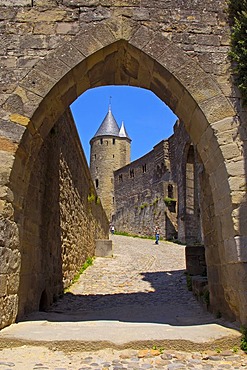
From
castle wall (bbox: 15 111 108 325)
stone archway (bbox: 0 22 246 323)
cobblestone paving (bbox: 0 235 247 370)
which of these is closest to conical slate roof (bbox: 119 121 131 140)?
cobblestone paving (bbox: 0 235 247 370)

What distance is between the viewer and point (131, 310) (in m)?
5.59

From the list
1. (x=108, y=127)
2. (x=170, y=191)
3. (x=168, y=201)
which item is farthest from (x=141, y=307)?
(x=108, y=127)

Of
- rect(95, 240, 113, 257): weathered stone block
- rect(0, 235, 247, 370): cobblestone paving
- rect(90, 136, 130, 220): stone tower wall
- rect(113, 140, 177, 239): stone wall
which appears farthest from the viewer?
rect(90, 136, 130, 220): stone tower wall

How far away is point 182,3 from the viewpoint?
14.1ft

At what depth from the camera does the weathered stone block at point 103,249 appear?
14.0 meters

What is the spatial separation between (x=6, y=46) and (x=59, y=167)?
10.6 feet

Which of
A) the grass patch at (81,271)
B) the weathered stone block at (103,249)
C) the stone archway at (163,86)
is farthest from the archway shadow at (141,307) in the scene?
the weathered stone block at (103,249)

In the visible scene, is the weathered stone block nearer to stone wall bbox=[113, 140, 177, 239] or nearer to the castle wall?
the castle wall

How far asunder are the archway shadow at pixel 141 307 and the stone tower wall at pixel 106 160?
122 ft

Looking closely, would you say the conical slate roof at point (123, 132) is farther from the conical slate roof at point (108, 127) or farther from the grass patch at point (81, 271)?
the grass patch at point (81, 271)

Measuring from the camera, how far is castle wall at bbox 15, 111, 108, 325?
492cm

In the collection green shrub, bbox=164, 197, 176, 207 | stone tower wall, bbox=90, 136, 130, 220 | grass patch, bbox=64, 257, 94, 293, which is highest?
stone tower wall, bbox=90, 136, 130, 220

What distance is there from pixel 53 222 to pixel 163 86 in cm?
327

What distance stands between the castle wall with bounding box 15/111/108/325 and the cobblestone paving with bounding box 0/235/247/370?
20.7 inches
